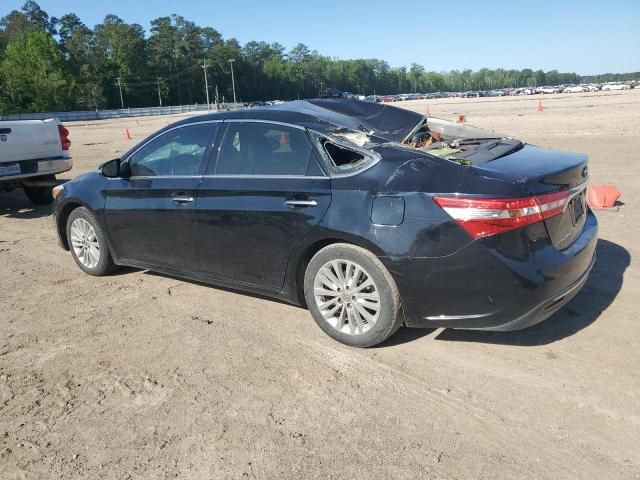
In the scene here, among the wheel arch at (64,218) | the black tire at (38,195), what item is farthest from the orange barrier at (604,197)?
the black tire at (38,195)

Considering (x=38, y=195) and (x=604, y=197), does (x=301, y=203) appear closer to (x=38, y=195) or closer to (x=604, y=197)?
(x=604, y=197)

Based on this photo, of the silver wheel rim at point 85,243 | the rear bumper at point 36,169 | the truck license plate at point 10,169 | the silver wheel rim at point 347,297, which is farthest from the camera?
the rear bumper at point 36,169

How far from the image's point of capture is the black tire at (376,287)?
356 centimetres

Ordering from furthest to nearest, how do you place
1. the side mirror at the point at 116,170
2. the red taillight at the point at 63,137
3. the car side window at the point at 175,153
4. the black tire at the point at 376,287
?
the red taillight at the point at 63,137 < the side mirror at the point at 116,170 < the car side window at the point at 175,153 < the black tire at the point at 376,287

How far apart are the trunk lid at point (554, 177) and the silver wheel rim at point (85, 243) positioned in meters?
3.90

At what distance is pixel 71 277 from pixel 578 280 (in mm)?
4750

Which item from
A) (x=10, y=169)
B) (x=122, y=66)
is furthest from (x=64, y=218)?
(x=122, y=66)

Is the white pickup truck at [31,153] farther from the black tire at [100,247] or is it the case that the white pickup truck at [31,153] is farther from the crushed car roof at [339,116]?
the crushed car roof at [339,116]

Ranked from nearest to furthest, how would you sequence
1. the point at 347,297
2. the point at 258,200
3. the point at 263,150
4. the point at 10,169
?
1. the point at 347,297
2. the point at 258,200
3. the point at 263,150
4. the point at 10,169

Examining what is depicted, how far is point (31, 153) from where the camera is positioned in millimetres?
8836

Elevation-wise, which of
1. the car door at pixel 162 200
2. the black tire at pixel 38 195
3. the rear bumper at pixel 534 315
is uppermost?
the car door at pixel 162 200

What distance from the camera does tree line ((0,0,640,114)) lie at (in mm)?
94750

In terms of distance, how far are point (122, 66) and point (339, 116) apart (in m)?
126

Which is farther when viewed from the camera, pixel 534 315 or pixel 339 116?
pixel 339 116
